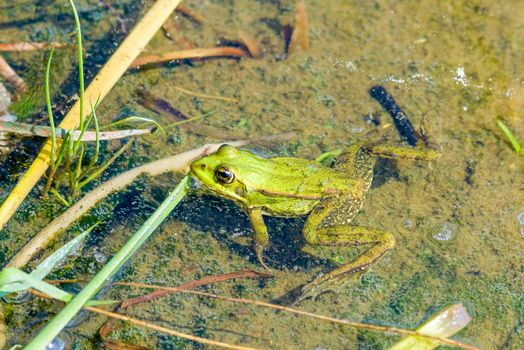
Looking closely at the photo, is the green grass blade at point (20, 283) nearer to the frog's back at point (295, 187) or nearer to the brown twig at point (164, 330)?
the brown twig at point (164, 330)

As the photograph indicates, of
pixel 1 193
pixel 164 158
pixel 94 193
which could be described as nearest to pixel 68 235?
pixel 94 193

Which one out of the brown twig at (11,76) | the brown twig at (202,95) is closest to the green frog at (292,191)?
the brown twig at (202,95)

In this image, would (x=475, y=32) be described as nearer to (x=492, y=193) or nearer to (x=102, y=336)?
(x=492, y=193)

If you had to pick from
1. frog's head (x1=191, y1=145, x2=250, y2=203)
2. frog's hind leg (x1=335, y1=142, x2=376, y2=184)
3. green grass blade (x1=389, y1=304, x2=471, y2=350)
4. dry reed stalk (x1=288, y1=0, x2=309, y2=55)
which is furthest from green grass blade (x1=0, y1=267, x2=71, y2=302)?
dry reed stalk (x1=288, y1=0, x2=309, y2=55)

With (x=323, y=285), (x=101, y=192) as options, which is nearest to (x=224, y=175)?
(x=101, y=192)

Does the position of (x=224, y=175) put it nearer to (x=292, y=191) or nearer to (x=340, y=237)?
(x=292, y=191)

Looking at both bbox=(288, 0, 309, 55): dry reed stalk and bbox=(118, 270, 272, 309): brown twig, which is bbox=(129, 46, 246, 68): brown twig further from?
bbox=(118, 270, 272, 309): brown twig
